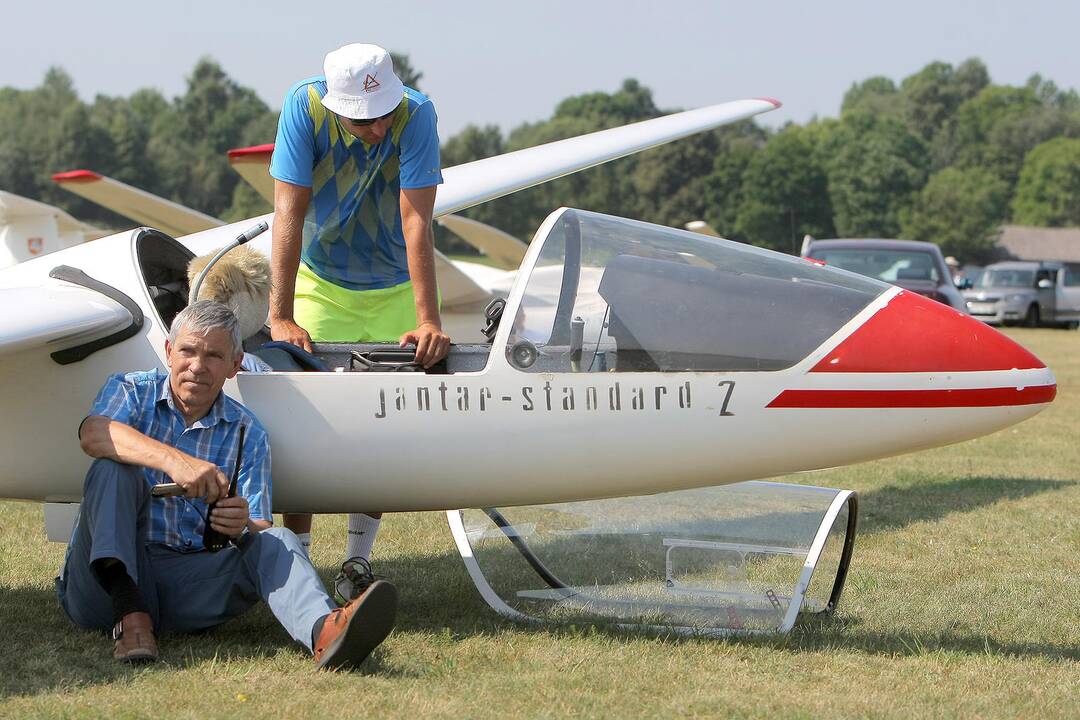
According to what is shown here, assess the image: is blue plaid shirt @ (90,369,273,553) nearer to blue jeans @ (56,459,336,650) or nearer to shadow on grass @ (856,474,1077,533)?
blue jeans @ (56,459,336,650)

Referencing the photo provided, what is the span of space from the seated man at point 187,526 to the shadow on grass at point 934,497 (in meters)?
3.34

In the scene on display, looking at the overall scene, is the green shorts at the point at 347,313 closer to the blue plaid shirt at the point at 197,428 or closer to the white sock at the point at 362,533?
the white sock at the point at 362,533

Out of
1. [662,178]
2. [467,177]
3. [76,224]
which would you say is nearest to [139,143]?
[662,178]

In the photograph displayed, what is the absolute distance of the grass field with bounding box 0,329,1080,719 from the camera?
335 centimetres

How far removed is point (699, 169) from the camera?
90688mm

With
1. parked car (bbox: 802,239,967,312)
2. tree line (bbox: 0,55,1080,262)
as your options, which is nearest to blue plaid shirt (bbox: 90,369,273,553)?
parked car (bbox: 802,239,967,312)

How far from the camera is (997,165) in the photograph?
379 feet

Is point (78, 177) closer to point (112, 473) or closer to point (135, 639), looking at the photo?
point (112, 473)

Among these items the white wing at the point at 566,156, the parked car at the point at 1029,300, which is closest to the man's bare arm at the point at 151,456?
the white wing at the point at 566,156

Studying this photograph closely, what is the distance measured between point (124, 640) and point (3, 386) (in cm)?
96

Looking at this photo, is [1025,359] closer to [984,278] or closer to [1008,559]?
[1008,559]

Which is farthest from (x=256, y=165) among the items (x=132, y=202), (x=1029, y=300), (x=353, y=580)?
(x=1029, y=300)

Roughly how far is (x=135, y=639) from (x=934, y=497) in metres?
Result: 4.81

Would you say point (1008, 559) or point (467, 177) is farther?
point (467, 177)
